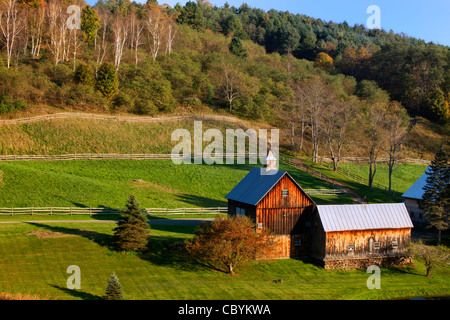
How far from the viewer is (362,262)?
36.6 meters

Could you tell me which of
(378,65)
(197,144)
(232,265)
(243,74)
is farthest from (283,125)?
(232,265)

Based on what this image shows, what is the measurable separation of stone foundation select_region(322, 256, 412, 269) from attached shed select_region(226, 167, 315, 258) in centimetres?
260

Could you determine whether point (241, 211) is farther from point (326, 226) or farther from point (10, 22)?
point (10, 22)

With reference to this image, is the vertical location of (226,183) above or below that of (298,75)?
below

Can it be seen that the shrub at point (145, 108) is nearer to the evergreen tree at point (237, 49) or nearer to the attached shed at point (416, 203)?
the evergreen tree at point (237, 49)

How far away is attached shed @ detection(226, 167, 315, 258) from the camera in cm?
3672

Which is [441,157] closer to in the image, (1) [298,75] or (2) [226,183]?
(2) [226,183]

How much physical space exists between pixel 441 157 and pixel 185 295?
106 feet

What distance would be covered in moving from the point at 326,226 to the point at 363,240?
11.7ft

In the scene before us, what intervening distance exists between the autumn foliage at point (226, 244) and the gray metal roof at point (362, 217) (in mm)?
6433

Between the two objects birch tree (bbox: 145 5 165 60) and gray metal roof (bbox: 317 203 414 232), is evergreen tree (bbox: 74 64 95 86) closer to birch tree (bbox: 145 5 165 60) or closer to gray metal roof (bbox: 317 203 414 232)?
birch tree (bbox: 145 5 165 60)

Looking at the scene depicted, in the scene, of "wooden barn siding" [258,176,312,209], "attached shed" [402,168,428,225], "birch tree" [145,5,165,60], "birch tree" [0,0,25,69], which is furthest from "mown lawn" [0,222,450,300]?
"birch tree" [145,5,165,60]
